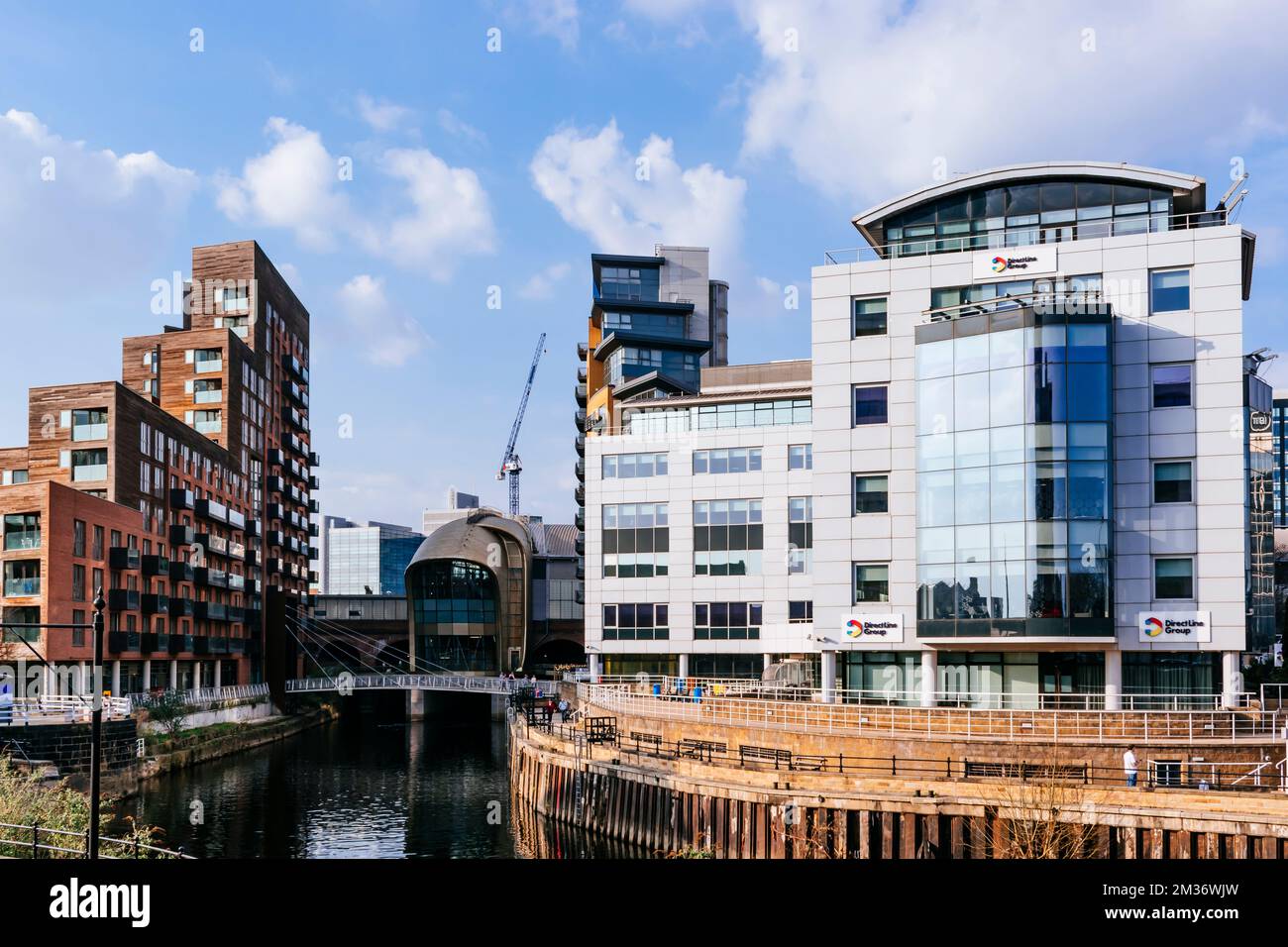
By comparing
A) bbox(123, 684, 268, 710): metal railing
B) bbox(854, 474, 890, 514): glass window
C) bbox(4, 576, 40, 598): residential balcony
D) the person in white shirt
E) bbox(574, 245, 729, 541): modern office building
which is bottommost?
bbox(123, 684, 268, 710): metal railing

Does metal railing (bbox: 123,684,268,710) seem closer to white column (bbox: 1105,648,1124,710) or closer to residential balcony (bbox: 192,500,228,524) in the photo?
residential balcony (bbox: 192,500,228,524)

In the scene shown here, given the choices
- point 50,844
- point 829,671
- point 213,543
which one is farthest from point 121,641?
point 50,844

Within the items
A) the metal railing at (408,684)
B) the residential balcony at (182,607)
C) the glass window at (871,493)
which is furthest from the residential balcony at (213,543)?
the glass window at (871,493)

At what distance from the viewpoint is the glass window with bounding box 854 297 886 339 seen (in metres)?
53.4

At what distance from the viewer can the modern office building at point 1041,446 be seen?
153 feet

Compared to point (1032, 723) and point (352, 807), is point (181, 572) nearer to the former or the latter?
point (352, 807)

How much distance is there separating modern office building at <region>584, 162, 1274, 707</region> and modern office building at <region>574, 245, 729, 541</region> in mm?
54558

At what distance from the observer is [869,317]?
176ft

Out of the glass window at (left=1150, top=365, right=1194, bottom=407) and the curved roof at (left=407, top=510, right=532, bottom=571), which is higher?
the glass window at (left=1150, top=365, right=1194, bottom=407)

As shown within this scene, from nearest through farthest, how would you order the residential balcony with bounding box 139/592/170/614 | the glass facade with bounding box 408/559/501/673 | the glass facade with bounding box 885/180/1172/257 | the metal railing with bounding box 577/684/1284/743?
the metal railing with bounding box 577/684/1284/743, the glass facade with bounding box 885/180/1172/257, the residential balcony with bounding box 139/592/170/614, the glass facade with bounding box 408/559/501/673

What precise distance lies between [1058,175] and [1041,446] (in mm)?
13589

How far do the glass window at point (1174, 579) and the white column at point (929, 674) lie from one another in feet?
30.2

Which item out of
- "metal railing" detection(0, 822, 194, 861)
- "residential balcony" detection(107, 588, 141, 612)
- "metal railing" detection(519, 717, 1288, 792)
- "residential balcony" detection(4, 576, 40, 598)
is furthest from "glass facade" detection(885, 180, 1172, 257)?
"residential balcony" detection(107, 588, 141, 612)
